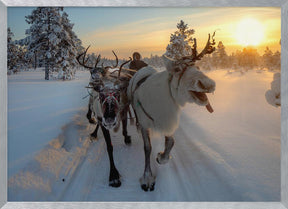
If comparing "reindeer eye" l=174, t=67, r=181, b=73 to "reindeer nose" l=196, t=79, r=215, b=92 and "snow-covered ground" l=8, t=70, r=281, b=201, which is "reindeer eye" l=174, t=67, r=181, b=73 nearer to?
"reindeer nose" l=196, t=79, r=215, b=92

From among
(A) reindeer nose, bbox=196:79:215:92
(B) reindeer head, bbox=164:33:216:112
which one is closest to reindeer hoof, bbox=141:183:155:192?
(B) reindeer head, bbox=164:33:216:112

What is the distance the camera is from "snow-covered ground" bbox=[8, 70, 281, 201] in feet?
9.32

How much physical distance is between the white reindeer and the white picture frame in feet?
2.54

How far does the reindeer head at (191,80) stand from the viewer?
2156mm

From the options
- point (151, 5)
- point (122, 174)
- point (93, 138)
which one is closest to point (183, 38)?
point (151, 5)

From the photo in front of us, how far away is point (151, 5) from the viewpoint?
3219mm

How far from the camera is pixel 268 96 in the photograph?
2.98m

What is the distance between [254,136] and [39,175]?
456cm

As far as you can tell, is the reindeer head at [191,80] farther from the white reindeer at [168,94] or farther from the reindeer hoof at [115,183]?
the reindeer hoof at [115,183]

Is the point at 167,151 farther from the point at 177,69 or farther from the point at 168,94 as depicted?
the point at 177,69

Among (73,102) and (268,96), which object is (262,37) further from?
(73,102)

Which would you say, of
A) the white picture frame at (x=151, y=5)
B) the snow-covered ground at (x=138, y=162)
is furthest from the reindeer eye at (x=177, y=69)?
the snow-covered ground at (x=138, y=162)

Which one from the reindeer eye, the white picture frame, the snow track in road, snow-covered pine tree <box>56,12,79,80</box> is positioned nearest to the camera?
the reindeer eye

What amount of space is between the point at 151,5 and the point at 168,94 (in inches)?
65.3
